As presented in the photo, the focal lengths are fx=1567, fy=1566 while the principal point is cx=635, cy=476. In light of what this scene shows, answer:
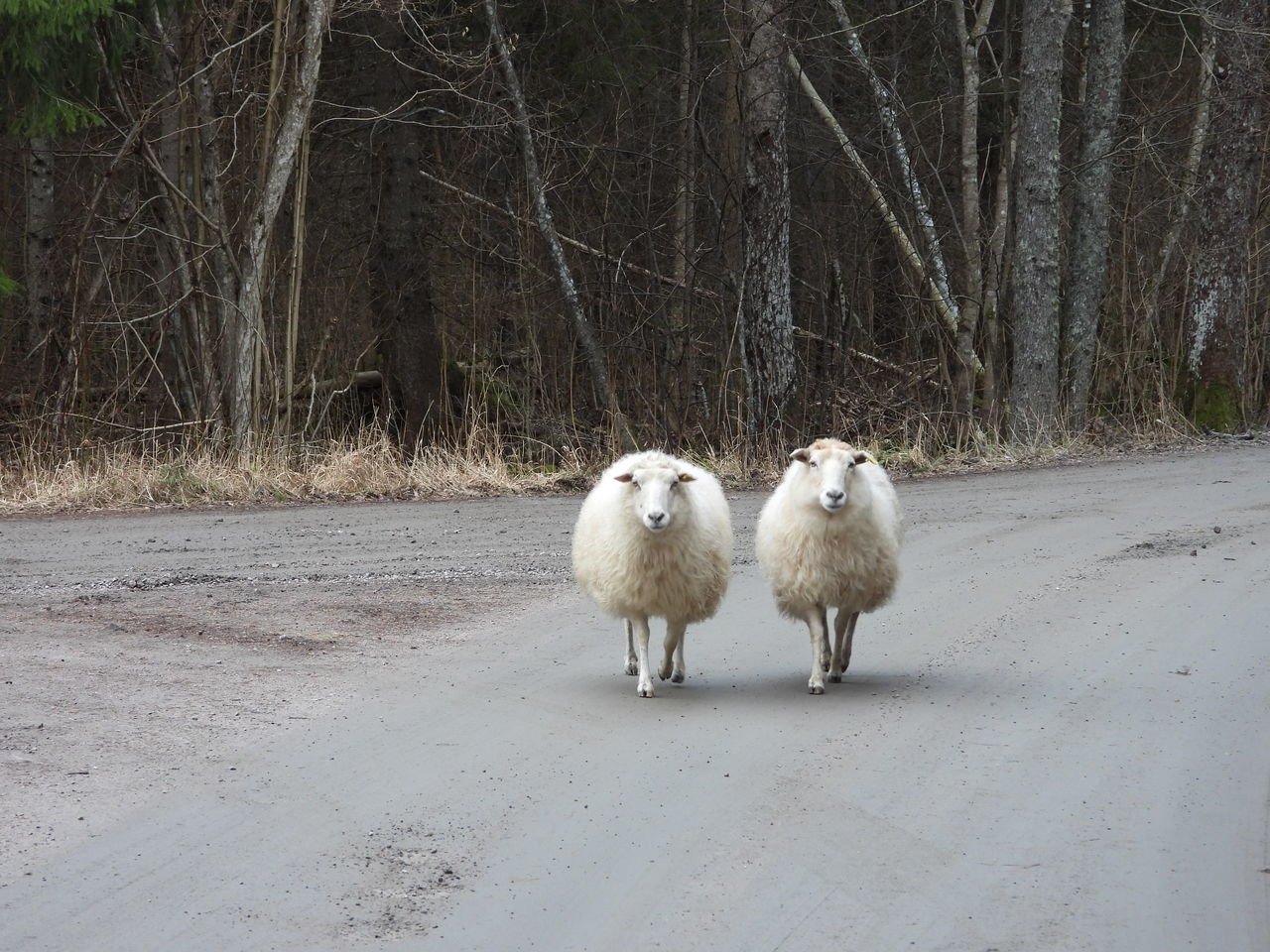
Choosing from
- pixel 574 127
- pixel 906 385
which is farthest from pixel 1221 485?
pixel 574 127

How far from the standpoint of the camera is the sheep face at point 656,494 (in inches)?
341

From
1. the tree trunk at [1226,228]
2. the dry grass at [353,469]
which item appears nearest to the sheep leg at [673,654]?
the dry grass at [353,469]

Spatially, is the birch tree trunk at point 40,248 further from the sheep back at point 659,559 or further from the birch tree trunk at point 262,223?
the sheep back at point 659,559

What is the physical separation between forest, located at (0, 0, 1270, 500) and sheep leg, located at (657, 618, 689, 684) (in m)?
10.3

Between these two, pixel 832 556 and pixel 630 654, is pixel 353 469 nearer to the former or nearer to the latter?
pixel 630 654

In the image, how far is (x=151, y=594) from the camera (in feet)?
37.6

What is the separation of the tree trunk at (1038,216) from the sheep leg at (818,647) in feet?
42.5

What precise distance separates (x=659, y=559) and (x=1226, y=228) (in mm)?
16694

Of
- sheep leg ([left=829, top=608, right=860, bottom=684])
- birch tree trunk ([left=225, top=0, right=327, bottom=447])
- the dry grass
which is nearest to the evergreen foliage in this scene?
birch tree trunk ([left=225, top=0, right=327, bottom=447])

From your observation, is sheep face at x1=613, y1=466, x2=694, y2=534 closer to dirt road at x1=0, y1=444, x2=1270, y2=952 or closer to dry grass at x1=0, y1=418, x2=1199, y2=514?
dirt road at x1=0, y1=444, x2=1270, y2=952

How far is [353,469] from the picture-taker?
17812mm

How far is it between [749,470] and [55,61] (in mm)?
9575

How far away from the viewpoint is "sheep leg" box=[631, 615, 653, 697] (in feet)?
28.0

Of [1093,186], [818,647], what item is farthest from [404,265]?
[818,647]
